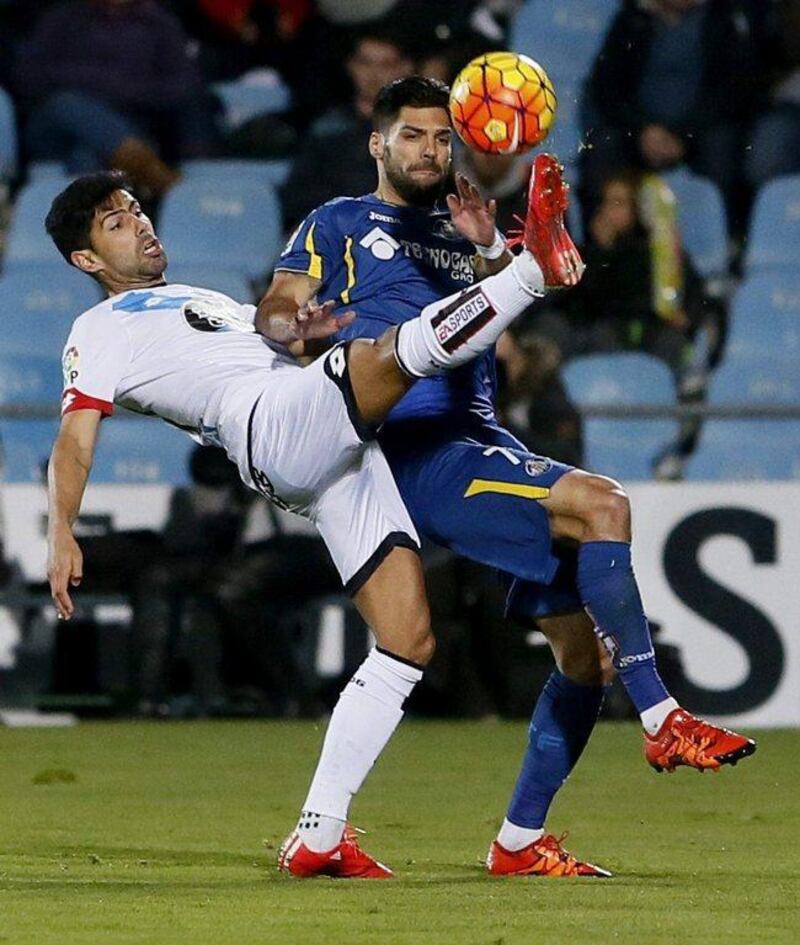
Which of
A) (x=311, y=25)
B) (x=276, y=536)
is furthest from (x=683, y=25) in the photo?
(x=276, y=536)

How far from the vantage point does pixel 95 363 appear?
570cm

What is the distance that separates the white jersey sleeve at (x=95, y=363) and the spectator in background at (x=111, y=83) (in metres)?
6.15

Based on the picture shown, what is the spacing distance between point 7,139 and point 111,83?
0.69 meters

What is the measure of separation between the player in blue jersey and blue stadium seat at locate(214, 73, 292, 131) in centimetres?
679

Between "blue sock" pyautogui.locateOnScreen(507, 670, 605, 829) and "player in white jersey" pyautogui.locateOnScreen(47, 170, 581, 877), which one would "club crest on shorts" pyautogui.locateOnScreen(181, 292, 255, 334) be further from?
"blue sock" pyautogui.locateOnScreen(507, 670, 605, 829)

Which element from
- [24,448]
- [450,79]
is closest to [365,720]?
[24,448]

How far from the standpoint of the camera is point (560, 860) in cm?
550

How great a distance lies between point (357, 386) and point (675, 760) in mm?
1260

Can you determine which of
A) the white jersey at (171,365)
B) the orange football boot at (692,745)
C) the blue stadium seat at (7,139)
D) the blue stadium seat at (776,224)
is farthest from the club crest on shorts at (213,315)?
the blue stadium seat at (7,139)

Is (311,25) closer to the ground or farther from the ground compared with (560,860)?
farther from the ground

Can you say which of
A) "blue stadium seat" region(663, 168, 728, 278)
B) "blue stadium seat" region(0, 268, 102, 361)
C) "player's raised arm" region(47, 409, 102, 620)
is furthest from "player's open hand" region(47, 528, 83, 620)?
"blue stadium seat" region(663, 168, 728, 278)

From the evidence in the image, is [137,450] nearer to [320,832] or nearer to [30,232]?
[30,232]

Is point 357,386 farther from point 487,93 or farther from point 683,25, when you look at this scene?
point 683,25

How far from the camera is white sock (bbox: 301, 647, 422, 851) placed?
5.36 m
